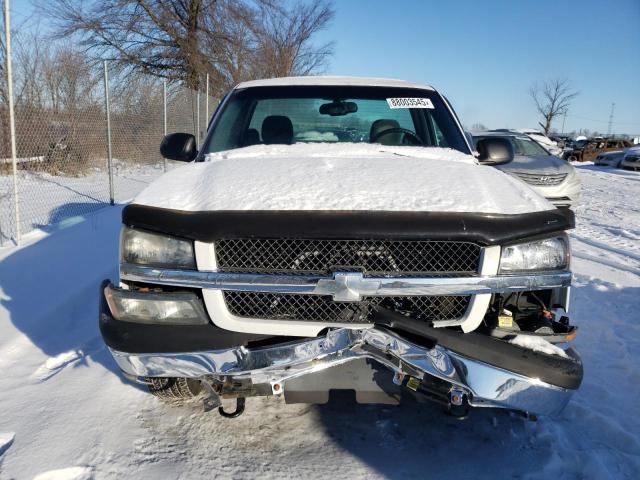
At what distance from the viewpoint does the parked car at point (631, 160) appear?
23375 mm

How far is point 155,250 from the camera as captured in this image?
2145mm

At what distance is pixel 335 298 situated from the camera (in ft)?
6.61

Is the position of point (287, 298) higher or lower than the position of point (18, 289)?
higher

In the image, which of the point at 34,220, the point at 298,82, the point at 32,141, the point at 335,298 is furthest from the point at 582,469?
the point at 32,141

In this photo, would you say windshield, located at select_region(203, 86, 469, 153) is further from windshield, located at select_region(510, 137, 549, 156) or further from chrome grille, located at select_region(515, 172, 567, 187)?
windshield, located at select_region(510, 137, 549, 156)

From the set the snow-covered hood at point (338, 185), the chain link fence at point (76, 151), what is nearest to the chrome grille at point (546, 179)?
the chain link fence at point (76, 151)

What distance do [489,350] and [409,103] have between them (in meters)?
2.23

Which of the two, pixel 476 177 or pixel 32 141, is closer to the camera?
pixel 476 177

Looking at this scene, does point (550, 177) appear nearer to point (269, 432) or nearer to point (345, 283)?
point (269, 432)

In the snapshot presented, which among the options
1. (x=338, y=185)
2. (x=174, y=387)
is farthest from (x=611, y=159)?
(x=174, y=387)

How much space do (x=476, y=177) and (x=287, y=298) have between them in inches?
47.9

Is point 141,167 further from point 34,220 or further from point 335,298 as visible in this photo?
point 335,298

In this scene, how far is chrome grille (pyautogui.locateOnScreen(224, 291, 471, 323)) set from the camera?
211cm

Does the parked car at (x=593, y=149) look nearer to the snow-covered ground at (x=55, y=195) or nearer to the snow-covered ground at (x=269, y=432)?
the snow-covered ground at (x=55, y=195)
